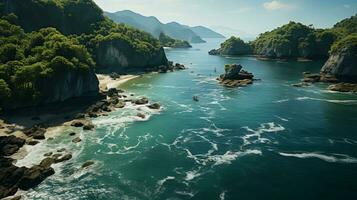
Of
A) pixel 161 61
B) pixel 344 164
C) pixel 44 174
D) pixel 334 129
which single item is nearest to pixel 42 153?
pixel 44 174

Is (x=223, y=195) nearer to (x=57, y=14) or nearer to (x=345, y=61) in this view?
(x=345, y=61)

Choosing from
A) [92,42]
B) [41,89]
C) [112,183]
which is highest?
[92,42]

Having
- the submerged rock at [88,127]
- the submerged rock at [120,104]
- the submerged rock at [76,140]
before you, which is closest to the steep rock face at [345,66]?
the submerged rock at [120,104]

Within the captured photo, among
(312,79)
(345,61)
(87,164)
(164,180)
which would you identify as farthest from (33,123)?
(345,61)

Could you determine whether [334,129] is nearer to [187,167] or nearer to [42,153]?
[187,167]

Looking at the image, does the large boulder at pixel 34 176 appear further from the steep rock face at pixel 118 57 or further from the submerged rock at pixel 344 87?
the steep rock face at pixel 118 57

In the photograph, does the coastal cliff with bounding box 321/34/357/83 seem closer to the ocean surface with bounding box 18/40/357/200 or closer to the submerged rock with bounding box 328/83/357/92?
the submerged rock with bounding box 328/83/357/92
